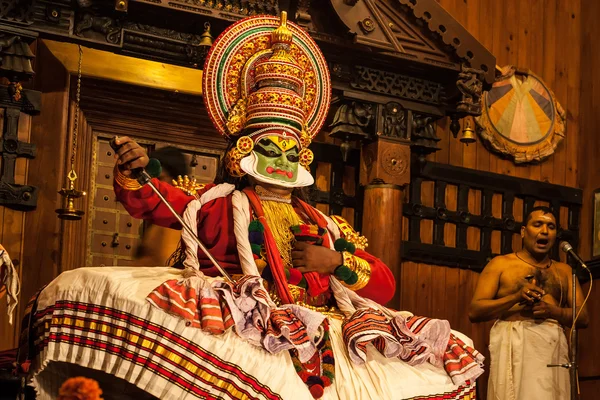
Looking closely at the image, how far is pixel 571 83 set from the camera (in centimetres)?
761

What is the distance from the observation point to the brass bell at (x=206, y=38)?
5.36 m

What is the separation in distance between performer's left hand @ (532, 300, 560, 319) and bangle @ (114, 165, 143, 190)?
271 cm

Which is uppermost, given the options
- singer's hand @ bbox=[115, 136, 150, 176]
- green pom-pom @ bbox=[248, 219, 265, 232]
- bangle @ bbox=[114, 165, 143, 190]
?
singer's hand @ bbox=[115, 136, 150, 176]

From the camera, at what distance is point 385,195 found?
606 cm

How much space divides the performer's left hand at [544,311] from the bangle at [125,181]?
2708mm

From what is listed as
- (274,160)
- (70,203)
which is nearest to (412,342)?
(274,160)

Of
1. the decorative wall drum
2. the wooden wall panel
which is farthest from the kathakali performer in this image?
the decorative wall drum

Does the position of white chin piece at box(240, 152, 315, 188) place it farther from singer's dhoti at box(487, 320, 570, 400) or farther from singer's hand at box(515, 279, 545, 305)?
singer's dhoti at box(487, 320, 570, 400)

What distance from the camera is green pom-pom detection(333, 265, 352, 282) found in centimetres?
455

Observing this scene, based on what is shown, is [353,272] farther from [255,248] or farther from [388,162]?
[388,162]

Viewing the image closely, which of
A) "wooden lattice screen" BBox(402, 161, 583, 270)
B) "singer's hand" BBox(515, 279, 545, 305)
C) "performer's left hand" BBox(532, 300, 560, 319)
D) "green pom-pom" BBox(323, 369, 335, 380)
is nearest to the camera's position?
"green pom-pom" BBox(323, 369, 335, 380)

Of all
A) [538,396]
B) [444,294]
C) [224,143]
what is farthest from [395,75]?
[538,396]

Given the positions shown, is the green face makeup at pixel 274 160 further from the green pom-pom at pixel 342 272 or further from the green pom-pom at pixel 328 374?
the green pom-pom at pixel 328 374

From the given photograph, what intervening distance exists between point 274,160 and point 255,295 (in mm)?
903
